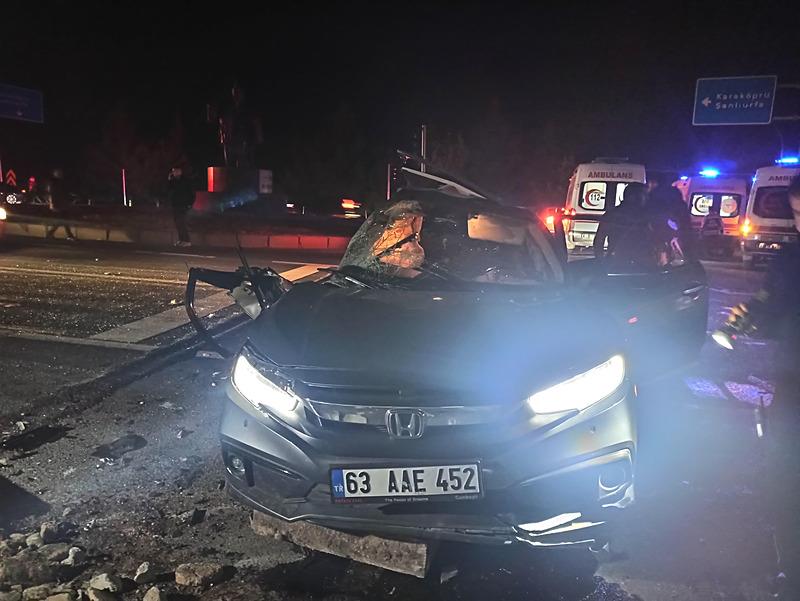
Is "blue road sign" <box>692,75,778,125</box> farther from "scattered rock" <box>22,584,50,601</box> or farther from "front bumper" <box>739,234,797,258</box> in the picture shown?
"scattered rock" <box>22,584,50,601</box>

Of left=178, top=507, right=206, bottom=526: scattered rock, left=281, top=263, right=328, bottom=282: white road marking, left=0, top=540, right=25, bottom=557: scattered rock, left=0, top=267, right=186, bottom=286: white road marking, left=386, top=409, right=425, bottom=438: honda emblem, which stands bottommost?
left=178, top=507, right=206, bottom=526: scattered rock

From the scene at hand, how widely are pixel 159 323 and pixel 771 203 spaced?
501 inches

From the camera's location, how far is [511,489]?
8.66 feet

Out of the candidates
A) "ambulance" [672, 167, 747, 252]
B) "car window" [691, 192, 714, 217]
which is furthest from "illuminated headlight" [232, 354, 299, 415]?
"car window" [691, 192, 714, 217]

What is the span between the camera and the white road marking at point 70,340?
6.59 meters

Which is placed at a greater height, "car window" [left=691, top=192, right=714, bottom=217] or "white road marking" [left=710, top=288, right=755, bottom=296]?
"car window" [left=691, top=192, right=714, bottom=217]

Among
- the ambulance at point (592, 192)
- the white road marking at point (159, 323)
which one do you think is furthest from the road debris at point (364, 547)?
the ambulance at point (592, 192)

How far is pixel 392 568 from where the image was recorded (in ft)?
9.69

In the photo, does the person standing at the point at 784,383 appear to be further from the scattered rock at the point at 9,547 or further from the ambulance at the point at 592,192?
the ambulance at the point at 592,192

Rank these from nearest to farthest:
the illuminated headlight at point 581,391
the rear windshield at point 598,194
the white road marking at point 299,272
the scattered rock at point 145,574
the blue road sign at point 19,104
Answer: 1. the illuminated headlight at point 581,391
2. the scattered rock at point 145,574
3. the white road marking at point 299,272
4. the rear windshield at point 598,194
5. the blue road sign at point 19,104

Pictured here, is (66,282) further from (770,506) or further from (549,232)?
(770,506)

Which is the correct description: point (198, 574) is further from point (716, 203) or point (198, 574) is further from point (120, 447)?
point (716, 203)

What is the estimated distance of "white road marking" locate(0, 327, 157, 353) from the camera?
6594mm

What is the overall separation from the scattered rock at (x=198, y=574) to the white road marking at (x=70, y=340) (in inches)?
151
